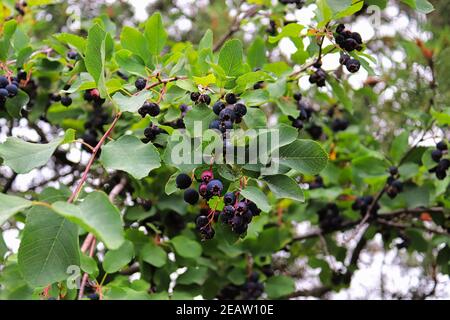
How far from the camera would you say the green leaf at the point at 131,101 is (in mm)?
1274

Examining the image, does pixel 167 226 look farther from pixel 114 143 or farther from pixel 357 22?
pixel 357 22

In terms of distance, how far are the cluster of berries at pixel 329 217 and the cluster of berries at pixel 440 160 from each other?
57 centimetres

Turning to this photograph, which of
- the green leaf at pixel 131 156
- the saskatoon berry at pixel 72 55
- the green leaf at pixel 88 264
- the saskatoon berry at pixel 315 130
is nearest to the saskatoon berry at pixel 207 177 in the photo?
the green leaf at pixel 131 156

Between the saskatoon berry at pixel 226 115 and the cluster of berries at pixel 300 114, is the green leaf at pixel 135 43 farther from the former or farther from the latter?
the cluster of berries at pixel 300 114

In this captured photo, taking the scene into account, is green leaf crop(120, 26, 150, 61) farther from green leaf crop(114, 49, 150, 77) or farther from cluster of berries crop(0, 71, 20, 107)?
cluster of berries crop(0, 71, 20, 107)

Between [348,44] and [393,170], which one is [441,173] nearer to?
[393,170]

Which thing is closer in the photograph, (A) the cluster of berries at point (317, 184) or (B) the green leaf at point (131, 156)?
(B) the green leaf at point (131, 156)

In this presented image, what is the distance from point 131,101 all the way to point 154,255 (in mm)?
825

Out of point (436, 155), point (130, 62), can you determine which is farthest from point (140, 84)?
point (436, 155)

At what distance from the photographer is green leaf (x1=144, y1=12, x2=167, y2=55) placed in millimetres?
1664

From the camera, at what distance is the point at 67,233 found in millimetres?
1136

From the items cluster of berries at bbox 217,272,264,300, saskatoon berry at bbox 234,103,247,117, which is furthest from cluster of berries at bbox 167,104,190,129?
cluster of berries at bbox 217,272,264,300
